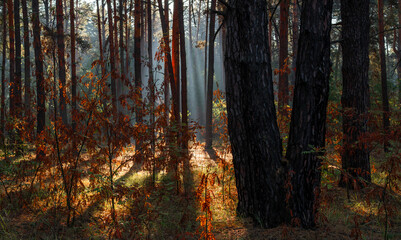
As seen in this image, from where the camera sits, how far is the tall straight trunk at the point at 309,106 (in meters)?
3.59

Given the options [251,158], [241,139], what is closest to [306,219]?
[251,158]

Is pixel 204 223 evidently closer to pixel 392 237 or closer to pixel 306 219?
pixel 306 219

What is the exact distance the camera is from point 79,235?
4.12 metres

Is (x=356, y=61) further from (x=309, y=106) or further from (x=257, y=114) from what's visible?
(x=257, y=114)

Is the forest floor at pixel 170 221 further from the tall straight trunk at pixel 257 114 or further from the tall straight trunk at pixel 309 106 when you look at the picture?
the tall straight trunk at pixel 257 114

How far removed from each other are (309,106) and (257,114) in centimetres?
64

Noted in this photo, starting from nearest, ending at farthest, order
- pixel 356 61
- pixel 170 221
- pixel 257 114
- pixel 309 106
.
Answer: pixel 309 106 < pixel 257 114 < pixel 170 221 < pixel 356 61

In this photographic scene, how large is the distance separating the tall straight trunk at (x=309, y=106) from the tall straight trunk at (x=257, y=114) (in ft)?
0.68

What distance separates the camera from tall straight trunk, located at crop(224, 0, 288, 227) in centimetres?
380

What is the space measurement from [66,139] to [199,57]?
42561 millimetres

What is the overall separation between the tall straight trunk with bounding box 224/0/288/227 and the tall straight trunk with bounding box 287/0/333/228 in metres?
0.21

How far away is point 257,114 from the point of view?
3.81 m

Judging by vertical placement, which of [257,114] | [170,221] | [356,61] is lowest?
[170,221]

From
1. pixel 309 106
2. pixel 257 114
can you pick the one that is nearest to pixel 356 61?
pixel 309 106
